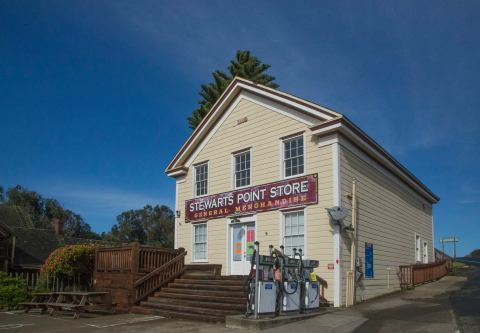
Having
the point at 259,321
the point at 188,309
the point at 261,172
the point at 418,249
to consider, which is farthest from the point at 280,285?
the point at 418,249

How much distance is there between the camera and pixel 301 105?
51.2ft

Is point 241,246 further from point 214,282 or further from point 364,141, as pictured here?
point 364,141

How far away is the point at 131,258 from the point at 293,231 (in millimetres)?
5442

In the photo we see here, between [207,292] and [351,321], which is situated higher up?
[207,292]

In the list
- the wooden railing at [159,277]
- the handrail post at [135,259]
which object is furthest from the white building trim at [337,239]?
the handrail post at [135,259]

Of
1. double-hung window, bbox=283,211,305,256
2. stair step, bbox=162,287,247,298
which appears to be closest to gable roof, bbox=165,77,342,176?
double-hung window, bbox=283,211,305,256

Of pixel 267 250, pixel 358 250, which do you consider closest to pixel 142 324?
pixel 267 250

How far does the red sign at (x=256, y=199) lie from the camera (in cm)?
1505

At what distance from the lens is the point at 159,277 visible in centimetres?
1557

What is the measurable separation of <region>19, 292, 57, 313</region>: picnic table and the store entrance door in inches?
247

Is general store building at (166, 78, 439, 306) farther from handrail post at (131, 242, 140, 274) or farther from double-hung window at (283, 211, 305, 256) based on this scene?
handrail post at (131, 242, 140, 274)

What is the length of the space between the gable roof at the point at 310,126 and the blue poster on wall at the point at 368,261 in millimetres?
3326

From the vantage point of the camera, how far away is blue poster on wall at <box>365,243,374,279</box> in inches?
608

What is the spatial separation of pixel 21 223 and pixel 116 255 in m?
22.9
